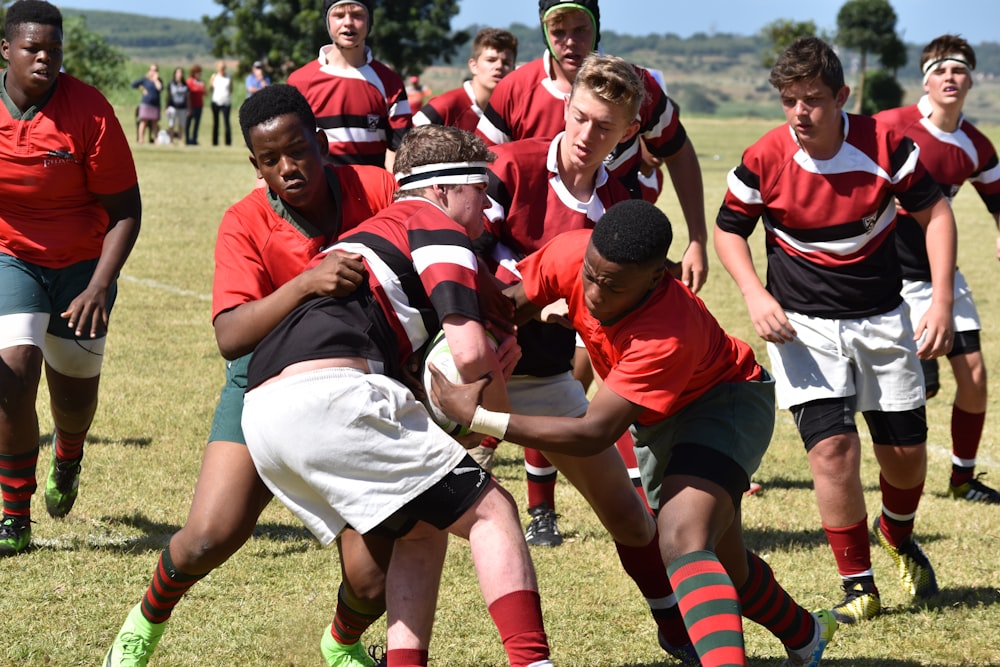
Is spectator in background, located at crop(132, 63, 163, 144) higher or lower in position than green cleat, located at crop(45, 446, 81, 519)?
lower

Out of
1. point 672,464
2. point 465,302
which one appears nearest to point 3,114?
point 465,302

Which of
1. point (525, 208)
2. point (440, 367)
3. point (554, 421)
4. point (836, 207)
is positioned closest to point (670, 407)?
point (554, 421)

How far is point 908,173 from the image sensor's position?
4.71m

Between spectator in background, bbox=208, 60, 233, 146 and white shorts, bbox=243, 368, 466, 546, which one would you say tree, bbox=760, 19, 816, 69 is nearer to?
spectator in background, bbox=208, 60, 233, 146

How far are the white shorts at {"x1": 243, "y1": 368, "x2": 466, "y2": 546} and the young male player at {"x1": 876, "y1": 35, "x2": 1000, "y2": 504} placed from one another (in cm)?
382

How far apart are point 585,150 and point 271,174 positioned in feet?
3.51

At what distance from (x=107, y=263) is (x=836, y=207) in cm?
291

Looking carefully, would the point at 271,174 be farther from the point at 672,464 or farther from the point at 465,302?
the point at 672,464

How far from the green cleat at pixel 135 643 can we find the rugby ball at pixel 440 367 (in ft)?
3.79

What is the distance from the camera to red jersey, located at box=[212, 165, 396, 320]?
374 cm

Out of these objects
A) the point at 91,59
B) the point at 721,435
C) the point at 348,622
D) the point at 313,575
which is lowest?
the point at 91,59

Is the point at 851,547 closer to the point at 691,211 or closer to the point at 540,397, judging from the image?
the point at 540,397

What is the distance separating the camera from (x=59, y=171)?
16.9ft

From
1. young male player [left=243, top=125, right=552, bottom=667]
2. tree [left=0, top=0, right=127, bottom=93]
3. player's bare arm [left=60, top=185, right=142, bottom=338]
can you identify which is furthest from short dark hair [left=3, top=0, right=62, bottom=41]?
tree [left=0, top=0, right=127, bottom=93]
